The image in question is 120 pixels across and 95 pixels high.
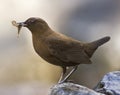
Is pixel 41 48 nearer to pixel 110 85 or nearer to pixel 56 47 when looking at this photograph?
pixel 56 47

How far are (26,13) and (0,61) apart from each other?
0.31 meters

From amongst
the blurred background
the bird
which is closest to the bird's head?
the bird

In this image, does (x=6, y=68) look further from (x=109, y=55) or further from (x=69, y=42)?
(x=69, y=42)

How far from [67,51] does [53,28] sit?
110 cm

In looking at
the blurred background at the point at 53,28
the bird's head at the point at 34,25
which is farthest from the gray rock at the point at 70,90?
the blurred background at the point at 53,28

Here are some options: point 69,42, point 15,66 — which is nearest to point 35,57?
point 15,66

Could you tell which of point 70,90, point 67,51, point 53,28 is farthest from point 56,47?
point 53,28

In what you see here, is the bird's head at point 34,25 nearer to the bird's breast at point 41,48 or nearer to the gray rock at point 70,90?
the bird's breast at point 41,48

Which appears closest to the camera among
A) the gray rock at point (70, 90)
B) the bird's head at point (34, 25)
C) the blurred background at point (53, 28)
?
the gray rock at point (70, 90)

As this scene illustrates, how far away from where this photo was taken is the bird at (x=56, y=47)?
2.39 metres

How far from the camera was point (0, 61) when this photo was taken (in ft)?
11.9

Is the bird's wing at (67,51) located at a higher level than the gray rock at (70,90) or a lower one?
higher

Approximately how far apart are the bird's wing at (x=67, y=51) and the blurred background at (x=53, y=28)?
1077 mm

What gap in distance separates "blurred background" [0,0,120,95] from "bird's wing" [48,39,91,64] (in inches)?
42.4
